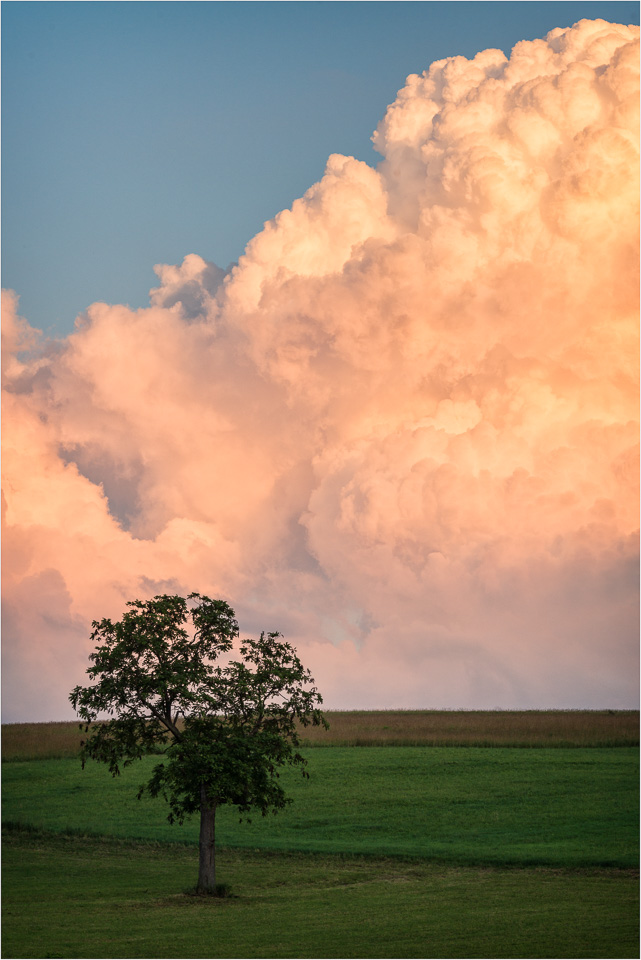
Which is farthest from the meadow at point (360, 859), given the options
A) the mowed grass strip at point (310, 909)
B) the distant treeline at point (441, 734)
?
the distant treeline at point (441, 734)

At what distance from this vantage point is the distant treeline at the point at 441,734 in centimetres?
8912

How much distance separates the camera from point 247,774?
38250 mm

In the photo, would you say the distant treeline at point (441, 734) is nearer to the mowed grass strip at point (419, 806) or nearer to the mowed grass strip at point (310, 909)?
the mowed grass strip at point (419, 806)

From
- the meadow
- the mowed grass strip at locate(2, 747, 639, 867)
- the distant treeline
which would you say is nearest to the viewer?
the meadow

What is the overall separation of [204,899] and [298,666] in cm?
1024

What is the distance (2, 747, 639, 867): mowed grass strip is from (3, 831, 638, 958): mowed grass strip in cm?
386

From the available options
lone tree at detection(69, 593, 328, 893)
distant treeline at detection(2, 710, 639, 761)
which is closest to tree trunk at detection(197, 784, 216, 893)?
lone tree at detection(69, 593, 328, 893)

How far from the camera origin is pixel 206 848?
39906 mm

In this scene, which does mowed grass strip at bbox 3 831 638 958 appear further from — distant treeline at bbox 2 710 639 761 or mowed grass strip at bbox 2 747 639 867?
distant treeline at bbox 2 710 639 761

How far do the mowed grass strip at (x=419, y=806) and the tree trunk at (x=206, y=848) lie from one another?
13110mm

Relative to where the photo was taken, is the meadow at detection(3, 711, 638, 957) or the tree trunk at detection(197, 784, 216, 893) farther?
the tree trunk at detection(197, 784, 216, 893)

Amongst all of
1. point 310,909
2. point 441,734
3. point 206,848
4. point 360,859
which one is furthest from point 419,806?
point 441,734

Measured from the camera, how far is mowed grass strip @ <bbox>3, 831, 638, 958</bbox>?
94.6 ft

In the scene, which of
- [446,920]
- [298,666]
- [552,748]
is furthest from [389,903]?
[552,748]
